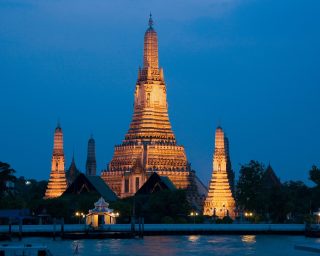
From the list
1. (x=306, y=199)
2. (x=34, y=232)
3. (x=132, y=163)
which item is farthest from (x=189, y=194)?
(x=34, y=232)

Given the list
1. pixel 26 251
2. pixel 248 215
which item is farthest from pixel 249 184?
pixel 26 251

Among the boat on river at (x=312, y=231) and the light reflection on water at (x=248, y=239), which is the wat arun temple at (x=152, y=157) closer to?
the light reflection on water at (x=248, y=239)

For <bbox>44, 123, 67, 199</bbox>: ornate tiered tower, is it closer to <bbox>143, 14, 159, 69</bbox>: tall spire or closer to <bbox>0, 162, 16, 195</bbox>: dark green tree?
Answer: <bbox>143, 14, 159, 69</bbox>: tall spire

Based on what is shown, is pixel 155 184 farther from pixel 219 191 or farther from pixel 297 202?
pixel 297 202

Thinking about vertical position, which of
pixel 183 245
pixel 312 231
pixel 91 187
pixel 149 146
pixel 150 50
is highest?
pixel 150 50

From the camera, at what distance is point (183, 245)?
83.4 metres

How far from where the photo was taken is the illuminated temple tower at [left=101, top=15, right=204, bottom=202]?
459ft

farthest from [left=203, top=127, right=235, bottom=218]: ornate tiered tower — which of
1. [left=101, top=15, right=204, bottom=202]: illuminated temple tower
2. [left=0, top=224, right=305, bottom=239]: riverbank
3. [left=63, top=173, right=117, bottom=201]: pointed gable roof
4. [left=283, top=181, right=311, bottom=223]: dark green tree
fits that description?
[left=0, top=224, right=305, bottom=239]: riverbank

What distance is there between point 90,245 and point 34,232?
1443 cm

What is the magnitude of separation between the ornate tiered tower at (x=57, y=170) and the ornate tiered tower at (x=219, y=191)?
1780cm

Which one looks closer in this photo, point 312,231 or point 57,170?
point 312,231

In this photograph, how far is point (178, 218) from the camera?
383 feet

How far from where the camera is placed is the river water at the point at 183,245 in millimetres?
75062

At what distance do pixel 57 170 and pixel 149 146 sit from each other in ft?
37.9
